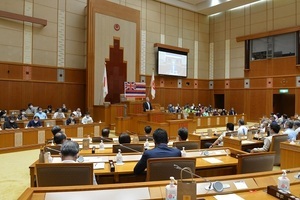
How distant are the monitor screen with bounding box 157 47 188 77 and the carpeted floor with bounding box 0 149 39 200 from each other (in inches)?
412

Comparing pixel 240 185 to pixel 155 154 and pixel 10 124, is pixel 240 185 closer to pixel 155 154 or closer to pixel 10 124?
pixel 155 154

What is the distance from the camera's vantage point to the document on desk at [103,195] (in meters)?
2.06

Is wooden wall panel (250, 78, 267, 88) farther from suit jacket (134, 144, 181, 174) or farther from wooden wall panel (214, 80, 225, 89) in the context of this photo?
suit jacket (134, 144, 181, 174)

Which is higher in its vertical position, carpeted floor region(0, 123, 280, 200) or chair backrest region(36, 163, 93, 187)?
chair backrest region(36, 163, 93, 187)

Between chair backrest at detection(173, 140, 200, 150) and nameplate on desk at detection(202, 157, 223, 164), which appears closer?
nameplate on desk at detection(202, 157, 223, 164)

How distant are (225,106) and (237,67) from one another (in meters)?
2.92

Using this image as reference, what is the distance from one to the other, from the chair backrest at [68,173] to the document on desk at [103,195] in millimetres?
494

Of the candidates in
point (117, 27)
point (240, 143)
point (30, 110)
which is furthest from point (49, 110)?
point (240, 143)

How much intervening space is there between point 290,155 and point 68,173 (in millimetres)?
4498

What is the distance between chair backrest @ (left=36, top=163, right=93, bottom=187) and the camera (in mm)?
2586

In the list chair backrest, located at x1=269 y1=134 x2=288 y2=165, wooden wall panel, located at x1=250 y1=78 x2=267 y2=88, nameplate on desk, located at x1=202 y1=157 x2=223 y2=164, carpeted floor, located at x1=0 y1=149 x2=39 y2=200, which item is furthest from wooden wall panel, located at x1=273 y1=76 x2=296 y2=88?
carpeted floor, located at x1=0 y1=149 x2=39 y2=200

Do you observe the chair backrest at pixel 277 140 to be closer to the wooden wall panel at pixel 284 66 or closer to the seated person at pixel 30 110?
the seated person at pixel 30 110

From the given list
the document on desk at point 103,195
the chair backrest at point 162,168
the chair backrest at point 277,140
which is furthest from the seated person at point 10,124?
the chair backrest at point 277,140

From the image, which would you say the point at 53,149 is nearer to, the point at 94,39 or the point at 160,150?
the point at 160,150
